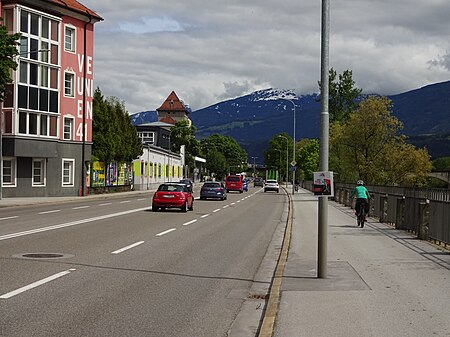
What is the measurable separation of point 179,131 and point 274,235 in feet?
329

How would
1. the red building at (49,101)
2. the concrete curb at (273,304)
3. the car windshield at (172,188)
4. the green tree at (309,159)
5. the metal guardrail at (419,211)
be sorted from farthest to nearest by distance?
the green tree at (309,159) → the red building at (49,101) → the car windshield at (172,188) → the metal guardrail at (419,211) → the concrete curb at (273,304)

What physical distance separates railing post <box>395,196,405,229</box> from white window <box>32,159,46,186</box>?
34015 mm

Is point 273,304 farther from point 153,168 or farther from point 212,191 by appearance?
point 153,168

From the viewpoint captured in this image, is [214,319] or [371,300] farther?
[371,300]

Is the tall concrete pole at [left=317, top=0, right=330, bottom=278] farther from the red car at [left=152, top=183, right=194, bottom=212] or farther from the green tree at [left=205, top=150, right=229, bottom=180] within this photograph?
the green tree at [left=205, top=150, right=229, bottom=180]

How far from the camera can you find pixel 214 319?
338 inches

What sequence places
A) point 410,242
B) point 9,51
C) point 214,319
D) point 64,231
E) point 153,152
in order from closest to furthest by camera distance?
point 214,319
point 410,242
point 64,231
point 9,51
point 153,152

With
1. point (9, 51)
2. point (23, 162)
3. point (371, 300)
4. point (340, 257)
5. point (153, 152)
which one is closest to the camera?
point (371, 300)

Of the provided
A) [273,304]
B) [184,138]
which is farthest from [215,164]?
[273,304]

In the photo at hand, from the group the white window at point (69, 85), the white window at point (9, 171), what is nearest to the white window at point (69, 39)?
the white window at point (69, 85)

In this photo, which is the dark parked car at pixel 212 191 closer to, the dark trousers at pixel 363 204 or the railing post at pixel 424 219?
the dark trousers at pixel 363 204

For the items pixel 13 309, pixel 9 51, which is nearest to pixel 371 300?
pixel 13 309

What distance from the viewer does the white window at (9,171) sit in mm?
49125

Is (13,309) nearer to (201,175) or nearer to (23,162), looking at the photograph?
(23,162)
